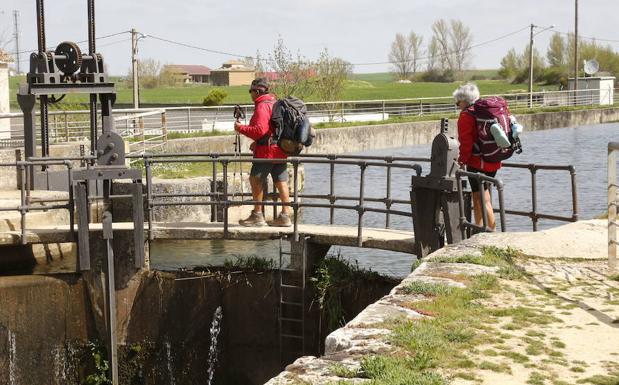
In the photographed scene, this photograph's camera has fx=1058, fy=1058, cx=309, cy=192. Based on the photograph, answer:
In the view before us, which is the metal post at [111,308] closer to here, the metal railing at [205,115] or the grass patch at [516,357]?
the grass patch at [516,357]

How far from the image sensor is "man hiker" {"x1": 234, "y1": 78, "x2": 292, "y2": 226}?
1115 cm

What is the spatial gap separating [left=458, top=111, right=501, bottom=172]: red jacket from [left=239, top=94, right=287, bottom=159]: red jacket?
220cm

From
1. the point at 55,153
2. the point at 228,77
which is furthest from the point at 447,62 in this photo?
the point at 55,153

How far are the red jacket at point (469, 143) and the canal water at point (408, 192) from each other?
293 cm

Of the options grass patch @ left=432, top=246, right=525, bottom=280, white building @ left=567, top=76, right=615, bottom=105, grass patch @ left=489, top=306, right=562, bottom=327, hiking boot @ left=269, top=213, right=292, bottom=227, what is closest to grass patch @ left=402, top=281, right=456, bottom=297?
grass patch @ left=489, top=306, right=562, bottom=327

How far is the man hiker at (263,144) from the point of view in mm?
11148

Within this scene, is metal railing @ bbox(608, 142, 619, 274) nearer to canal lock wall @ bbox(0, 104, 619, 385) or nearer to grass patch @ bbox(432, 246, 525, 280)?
grass patch @ bbox(432, 246, 525, 280)

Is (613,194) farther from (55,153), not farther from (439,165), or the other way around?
(55,153)

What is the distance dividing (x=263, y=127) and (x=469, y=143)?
238 centimetres

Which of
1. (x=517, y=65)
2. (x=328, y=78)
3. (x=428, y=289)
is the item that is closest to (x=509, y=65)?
(x=517, y=65)

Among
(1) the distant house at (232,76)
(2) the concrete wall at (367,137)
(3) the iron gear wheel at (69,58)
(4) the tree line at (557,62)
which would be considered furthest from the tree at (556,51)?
(3) the iron gear wheel at (69,58)

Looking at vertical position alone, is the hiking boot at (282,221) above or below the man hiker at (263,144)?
below

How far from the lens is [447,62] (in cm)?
14500

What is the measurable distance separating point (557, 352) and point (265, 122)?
5.85 metres
